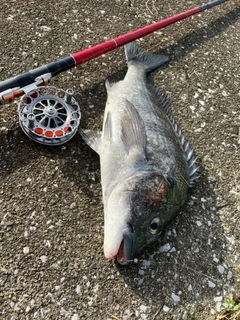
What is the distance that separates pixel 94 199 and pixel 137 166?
18.3 inches

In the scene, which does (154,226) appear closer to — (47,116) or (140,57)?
(47,116)

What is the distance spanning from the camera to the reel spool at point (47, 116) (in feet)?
9.28

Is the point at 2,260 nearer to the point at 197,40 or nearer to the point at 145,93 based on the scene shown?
the point at 145,93

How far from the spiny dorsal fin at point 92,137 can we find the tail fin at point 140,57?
39.8 inches

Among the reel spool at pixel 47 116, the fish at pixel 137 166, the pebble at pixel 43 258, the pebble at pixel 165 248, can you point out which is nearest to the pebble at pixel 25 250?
the pebble at pixel 43 258

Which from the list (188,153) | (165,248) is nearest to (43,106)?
(188,153)

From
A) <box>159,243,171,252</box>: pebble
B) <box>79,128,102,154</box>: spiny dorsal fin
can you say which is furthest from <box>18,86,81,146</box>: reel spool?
<box>159,243,171,252</box>: pebble

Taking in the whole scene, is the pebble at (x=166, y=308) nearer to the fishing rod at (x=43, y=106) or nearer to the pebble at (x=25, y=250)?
the pebble at (x=25, y=250)

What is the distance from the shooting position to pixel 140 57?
3.73 metres

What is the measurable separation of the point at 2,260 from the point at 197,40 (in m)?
3.45

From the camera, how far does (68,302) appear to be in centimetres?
235

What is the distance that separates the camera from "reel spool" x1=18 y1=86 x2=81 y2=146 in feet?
9.28

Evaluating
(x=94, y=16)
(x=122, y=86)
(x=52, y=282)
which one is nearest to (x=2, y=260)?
(x=52, y=282)

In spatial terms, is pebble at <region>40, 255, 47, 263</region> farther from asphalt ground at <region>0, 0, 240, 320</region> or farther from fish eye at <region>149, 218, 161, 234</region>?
fish eye at <region>149, 218, 161, 234</region>
